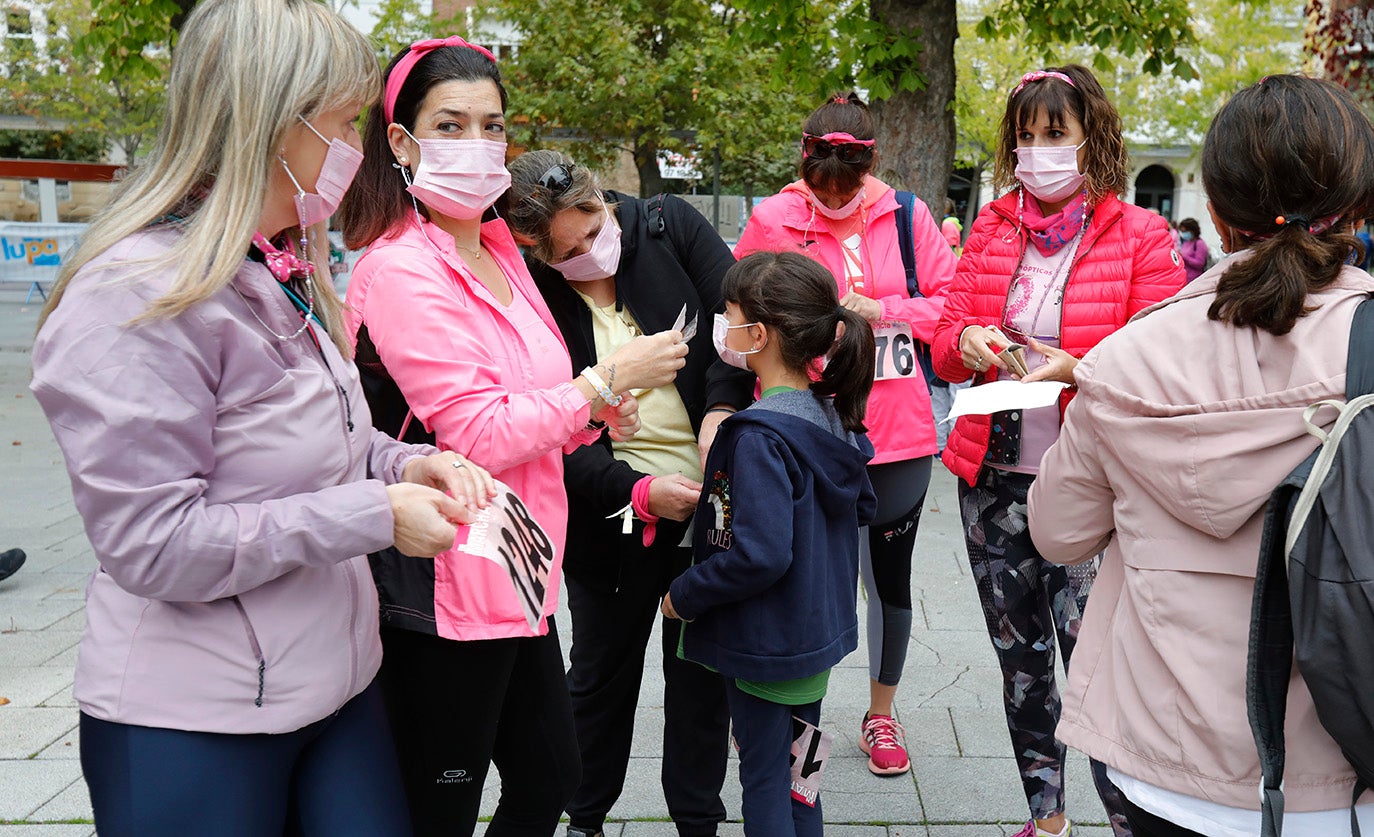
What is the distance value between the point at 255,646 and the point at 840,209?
2431 millimetres

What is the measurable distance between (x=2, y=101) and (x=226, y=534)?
35.4 metres

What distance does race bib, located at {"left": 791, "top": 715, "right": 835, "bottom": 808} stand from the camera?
306cm

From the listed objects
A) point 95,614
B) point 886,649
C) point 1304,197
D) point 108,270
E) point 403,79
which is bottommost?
point 886,649

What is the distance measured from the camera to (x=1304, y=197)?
188cm

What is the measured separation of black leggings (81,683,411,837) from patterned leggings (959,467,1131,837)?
74.0 inches

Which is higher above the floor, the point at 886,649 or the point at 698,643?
the point at 698,643

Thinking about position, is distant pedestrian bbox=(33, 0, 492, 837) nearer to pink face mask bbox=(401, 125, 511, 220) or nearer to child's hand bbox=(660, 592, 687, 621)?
pink face mask bbox=(401, 125, 511, 220)

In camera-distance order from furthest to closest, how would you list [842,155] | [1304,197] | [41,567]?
[41,567]
[842,155]
[1304,197]

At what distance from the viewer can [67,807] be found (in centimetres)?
371

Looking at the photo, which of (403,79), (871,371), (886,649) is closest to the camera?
(403,79)

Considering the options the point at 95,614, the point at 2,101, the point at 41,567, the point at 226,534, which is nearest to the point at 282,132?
the point at 226,534

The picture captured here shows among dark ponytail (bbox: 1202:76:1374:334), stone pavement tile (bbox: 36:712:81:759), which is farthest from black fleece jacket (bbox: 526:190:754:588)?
stone pavement tile (bbox: 36:712:81:759)

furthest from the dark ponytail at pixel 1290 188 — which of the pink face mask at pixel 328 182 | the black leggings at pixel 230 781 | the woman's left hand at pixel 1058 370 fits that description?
the black leggings at pixel 230 781

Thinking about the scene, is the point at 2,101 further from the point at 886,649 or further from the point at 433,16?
the point at 886,649
